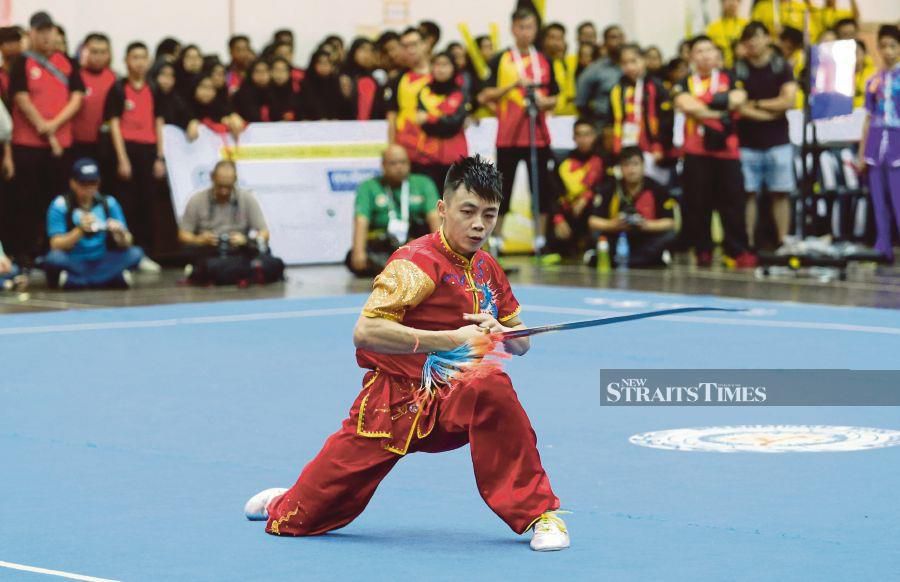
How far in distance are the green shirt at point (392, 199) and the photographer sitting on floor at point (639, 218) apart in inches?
86.1

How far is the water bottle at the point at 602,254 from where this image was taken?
667 inches

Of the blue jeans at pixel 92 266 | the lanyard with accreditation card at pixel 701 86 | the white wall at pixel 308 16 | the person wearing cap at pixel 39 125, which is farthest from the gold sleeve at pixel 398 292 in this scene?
the white wall at pixel 308 16

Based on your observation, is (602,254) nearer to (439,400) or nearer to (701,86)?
(701,86)

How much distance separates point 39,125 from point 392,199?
3.51 meters

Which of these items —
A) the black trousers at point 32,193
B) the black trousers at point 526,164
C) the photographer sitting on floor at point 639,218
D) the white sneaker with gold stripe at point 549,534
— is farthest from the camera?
the black trousers at point 526,164

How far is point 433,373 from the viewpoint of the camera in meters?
5.71

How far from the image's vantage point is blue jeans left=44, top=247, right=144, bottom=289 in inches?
597

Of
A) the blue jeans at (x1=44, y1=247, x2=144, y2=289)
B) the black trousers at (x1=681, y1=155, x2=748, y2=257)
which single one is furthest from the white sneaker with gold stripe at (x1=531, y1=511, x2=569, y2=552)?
the black trousers at (x1=681, y1=155, x2=748, y2=257)

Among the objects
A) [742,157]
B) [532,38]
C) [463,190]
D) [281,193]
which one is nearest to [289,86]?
[281,193]

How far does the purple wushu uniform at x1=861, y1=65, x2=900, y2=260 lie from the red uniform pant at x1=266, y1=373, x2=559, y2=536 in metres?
11.9

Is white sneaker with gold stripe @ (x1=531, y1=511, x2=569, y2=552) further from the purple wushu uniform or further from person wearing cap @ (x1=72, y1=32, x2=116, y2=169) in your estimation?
the purple wushu uniform

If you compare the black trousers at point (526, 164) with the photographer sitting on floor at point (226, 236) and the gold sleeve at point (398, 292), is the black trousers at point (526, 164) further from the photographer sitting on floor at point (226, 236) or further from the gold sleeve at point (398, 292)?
the gold sleeve at point (398, 292)

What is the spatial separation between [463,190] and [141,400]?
13.0 ft

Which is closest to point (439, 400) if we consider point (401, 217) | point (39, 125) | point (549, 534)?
point (549, 534)
